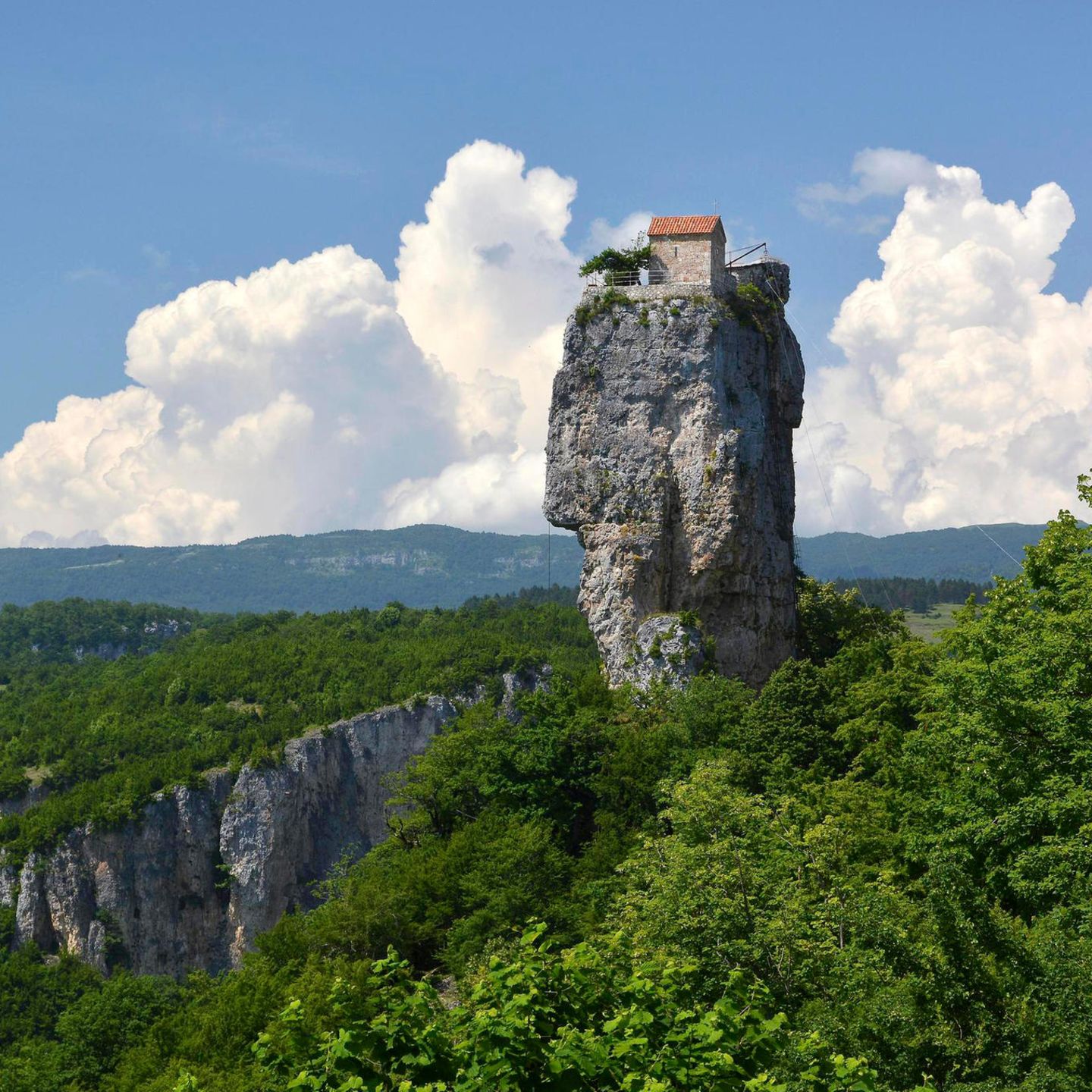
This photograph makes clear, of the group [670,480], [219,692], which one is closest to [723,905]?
[670,480]

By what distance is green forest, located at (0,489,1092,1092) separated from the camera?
1466 cm

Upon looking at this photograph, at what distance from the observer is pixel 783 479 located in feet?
167

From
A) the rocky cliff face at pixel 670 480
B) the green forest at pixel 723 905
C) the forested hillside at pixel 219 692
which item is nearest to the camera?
the green forest at pixel 723 905

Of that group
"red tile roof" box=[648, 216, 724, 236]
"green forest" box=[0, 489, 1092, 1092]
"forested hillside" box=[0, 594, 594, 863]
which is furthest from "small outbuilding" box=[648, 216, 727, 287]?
"forested hillside" box=[0, 594, 594, 863]

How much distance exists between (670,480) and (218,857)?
174 ft

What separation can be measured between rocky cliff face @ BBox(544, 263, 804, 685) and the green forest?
3333 mm

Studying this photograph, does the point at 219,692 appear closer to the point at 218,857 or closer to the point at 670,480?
the point at 218,857

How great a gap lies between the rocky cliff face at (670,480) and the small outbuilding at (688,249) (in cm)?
104

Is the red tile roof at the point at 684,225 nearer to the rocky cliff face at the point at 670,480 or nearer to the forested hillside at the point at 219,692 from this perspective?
the rocky cliff face at the point at 670,480

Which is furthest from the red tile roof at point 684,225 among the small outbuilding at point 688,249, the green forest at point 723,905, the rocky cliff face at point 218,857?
the rocky cliff face at point 218,857

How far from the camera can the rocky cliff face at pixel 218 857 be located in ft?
271

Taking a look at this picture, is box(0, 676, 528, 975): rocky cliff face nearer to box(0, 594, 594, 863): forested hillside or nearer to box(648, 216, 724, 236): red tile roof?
box(0, 594, 594, 863): forested hillside

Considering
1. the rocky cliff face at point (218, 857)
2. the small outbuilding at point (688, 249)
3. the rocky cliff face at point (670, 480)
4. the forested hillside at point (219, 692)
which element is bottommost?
the rocky cliff face at point (218, 857)

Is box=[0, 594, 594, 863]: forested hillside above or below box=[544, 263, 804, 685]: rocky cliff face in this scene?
below
